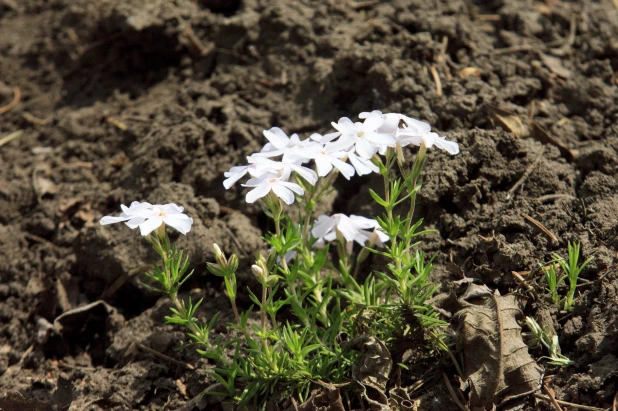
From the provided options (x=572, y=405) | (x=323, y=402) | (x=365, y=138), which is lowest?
(x=323, y=402)

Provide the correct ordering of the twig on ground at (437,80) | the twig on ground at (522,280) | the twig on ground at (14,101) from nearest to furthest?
the twig on ground at (522,280)
the twig on ground at (437,80)
the twig on ground at (14,101)

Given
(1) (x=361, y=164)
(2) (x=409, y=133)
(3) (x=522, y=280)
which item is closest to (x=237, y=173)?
(1) (x=361, y=164)

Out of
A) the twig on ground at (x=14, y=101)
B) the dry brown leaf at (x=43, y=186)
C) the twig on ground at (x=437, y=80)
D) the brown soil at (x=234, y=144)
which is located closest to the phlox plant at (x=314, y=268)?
the brown soil at (x=234, y=144)

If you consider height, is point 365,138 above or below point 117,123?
above

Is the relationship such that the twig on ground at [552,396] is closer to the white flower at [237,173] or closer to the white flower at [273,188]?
the white flower at [273,188]

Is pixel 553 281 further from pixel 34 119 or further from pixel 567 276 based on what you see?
pixel 34 119

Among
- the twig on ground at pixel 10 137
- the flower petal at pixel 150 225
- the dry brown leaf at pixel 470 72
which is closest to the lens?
the flower petal at pixel 150 225
